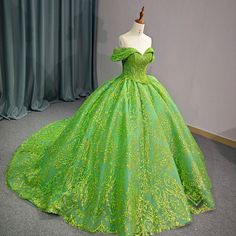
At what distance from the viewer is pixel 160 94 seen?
208 cm

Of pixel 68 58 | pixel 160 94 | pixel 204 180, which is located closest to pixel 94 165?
pixel 160 94

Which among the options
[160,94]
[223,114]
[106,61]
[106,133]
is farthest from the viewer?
[106,61]

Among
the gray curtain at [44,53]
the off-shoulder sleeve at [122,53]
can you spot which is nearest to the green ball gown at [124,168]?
the off-shoulder sleeve at [122,53]

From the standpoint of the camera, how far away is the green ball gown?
5.93ft

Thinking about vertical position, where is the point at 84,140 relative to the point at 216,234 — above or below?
above

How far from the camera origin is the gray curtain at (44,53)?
289 cm

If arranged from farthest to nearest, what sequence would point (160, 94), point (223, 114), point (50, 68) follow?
point (50, 68)
point (223, 114)
point (160, 94)

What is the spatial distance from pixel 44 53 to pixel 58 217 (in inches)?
70.2

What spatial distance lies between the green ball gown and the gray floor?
0.17 ft

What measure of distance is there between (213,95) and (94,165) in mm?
1584

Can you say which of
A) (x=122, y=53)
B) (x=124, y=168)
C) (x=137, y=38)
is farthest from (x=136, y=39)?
(x=124, y=168)

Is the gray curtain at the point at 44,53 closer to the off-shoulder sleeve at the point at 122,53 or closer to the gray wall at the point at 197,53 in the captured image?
the gray wall at the point at 197,53

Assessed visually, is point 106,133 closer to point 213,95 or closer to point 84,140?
point 84,140

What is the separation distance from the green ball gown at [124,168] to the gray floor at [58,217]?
0.05 metres
